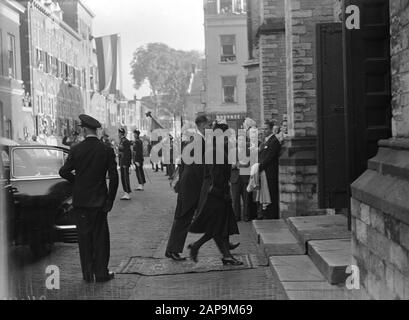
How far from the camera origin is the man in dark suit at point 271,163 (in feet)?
36.5

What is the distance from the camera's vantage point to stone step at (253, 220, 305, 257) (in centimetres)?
807

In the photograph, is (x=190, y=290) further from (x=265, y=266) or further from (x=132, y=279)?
(x=265, y=266)

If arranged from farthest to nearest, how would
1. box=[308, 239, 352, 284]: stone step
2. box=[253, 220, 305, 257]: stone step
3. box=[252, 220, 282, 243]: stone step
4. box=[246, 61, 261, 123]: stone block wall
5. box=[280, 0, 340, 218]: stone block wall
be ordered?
1. box=[246, 61, 261, 123]: stone block wall
2. box=[280, 0, 340, 218]: stone block wall
3. box=[252, 220, 282, 243]: stone step
4. box=[253, 220, 305, 257]: stone step
5. box=[308, 239, 352, 284]: stone step

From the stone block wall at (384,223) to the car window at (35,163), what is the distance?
15.1 feet

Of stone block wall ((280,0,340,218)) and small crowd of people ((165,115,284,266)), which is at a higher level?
stone block wall ((280,0,340,218))

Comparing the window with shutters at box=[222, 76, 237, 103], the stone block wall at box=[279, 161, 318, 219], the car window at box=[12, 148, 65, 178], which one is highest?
the window with shutters at box=[222, 76, 237, 103]

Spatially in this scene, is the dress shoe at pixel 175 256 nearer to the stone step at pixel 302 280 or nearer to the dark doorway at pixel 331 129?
the stone step at pixel 302 280

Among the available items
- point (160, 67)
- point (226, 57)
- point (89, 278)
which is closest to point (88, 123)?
point (89, 278)

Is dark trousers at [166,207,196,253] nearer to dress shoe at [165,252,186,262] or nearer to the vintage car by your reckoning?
dress shoe at [165,252,186,262]

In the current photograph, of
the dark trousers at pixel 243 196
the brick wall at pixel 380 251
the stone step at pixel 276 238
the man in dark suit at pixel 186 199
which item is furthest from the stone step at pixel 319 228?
the brick wall at pixel 380 251

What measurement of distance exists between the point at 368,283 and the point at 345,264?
0.97 meters

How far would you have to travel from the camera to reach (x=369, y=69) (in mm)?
6387

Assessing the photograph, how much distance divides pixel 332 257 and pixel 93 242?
2.63m

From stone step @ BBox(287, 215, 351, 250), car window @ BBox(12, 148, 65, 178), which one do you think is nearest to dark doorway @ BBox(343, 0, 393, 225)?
stone step @ BBox(287, 215, 351, 250)
